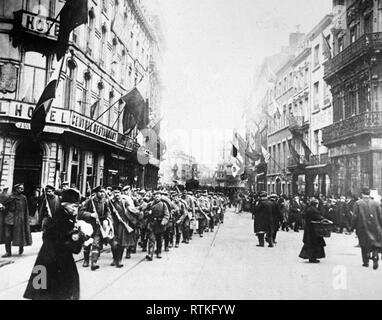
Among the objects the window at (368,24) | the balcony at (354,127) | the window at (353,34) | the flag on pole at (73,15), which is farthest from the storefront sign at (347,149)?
the flag on pole at (73,15)

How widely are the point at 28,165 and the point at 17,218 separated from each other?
4586 mm

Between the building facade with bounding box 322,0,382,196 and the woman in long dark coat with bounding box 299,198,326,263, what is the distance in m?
7.05

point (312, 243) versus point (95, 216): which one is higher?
point (95, 216)

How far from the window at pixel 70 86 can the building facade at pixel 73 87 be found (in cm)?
5

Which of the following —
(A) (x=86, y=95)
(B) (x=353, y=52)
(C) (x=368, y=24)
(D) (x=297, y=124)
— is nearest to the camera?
(C) (x=368, y=24)

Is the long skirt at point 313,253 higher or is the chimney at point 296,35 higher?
the chimney at point 296,35

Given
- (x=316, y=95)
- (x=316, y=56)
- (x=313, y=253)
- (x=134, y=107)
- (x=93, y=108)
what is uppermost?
(x=316, y=56)

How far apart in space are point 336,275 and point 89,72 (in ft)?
50.3

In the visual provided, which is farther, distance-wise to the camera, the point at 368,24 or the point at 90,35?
the point at 90,35

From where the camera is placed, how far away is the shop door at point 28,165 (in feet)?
40.4

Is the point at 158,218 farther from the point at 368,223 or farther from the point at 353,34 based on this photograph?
the point at 353,34

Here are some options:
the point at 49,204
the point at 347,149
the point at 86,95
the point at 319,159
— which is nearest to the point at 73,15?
the point at 49,204

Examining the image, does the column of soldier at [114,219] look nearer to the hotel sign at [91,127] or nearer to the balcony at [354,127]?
the hotel sign at [91,127]

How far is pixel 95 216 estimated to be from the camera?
727cm
